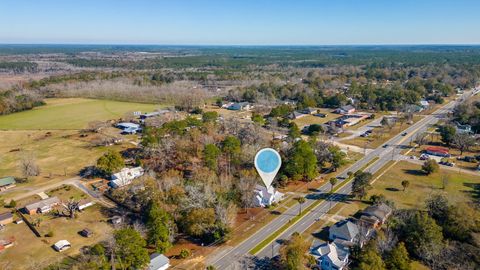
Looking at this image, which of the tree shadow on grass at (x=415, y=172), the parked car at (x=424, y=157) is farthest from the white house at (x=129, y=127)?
the parked car at (x=424, y=157)

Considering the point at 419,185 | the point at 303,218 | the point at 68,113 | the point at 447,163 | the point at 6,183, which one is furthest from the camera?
the point at 68,113

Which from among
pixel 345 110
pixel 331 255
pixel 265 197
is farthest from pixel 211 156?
pixel 345 110

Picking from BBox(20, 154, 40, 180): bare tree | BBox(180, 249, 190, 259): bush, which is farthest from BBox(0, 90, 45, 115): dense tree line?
BBox(180, 249, 190, 259): bush

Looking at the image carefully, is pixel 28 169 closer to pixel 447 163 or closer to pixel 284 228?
pixel 284 228

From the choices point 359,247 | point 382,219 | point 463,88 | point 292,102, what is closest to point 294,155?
point 382,219

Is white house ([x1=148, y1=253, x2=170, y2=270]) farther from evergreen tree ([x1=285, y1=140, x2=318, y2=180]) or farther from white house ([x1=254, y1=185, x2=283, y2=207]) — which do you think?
evergreen tree ([x1=285, y1=140, x2=318, y2=180])

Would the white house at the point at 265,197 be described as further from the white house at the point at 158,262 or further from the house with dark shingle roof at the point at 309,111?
the house with dark shingle roof at the point at 309,111

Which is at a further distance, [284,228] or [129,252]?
[284,228]
